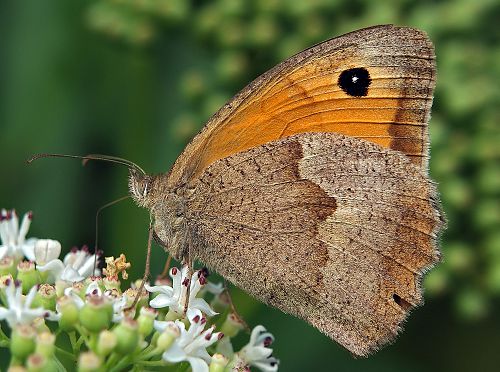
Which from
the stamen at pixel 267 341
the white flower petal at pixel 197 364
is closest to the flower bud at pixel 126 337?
the white flower petal at pixel 197 364

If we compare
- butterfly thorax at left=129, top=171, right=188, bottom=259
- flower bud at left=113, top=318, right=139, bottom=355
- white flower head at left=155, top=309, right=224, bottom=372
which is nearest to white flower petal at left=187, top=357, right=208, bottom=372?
white flower head at left=155, top=309, right=224, bottom=372

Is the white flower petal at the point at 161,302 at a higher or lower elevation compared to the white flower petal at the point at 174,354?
higher

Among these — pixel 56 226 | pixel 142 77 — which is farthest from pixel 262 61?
pixel 56 226

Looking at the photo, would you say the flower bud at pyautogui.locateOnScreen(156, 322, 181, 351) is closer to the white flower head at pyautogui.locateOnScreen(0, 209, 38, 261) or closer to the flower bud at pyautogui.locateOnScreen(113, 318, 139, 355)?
the flower bud at pyautogui.locateOnScreen(113, 318, 139, 355)

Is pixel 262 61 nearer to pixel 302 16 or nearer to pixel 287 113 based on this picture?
pixel 302 16

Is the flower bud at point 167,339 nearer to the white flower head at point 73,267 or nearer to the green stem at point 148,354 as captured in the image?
the green stem at point 148,354

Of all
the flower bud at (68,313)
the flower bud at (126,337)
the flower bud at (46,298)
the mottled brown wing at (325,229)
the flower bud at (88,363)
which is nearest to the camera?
the flower bud at (88,363)
